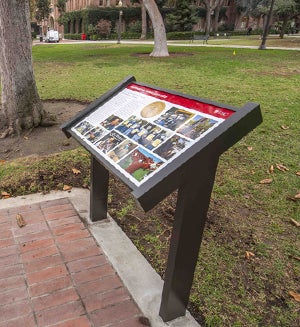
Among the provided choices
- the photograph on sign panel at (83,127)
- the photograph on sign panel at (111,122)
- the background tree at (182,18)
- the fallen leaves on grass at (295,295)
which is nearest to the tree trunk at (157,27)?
the photograph on sign panel at (83,127)

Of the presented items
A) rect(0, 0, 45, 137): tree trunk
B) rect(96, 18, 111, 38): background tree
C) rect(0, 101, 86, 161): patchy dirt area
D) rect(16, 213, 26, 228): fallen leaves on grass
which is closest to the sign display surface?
rect(16, 213, 26, 228): fallen leaves on grass

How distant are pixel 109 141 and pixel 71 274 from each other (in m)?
1.07

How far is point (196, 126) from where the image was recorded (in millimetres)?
1852

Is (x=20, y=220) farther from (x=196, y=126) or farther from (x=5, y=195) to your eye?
(x=196, y=126)

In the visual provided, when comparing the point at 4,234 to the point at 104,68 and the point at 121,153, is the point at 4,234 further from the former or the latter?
the point at 104,68

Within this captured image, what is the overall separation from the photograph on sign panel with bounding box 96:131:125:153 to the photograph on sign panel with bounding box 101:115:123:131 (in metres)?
0.09

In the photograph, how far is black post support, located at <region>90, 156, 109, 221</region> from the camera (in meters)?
2.98

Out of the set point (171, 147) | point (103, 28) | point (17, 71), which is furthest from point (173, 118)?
point (103, 28)

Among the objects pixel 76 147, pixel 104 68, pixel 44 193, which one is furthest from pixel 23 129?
pixel 104 68

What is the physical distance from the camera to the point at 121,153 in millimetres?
2023

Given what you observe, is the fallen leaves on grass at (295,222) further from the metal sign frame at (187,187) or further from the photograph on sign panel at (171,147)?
the photograph on sign panel at (171,147)

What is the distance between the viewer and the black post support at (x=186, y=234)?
1.79 m

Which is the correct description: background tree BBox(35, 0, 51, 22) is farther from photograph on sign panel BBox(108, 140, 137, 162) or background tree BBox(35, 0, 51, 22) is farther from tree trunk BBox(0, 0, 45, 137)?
photograph on sign panel BBox(108, 140, 137, 162)

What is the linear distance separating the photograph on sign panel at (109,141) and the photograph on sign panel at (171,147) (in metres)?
0.39
